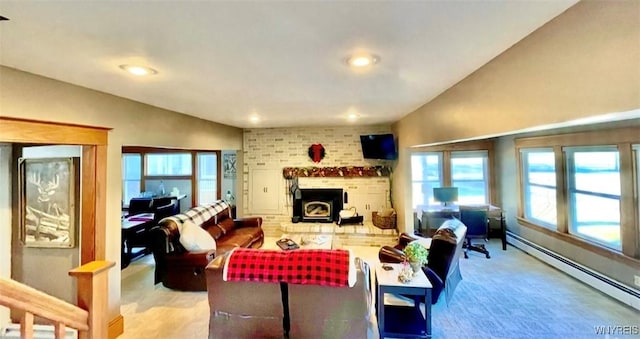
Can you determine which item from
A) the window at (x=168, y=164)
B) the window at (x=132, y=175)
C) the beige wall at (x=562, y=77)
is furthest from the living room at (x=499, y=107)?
the window at (x=132, y=175)

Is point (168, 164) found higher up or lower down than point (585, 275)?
higher up

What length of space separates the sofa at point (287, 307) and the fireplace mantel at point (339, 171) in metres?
3.84

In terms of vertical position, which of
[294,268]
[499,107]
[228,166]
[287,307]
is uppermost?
[499,107]

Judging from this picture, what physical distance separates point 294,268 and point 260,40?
65.5 inches

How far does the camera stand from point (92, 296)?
1.43 meters

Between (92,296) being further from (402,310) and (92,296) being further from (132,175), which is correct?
(132,175)

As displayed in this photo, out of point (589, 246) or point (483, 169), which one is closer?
point (589, 246)

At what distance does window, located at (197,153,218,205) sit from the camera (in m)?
7.39

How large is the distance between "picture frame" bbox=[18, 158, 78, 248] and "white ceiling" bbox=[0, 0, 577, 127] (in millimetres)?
945

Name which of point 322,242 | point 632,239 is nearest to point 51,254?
point 322,242

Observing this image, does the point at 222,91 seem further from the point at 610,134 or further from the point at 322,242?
the point at 610,134

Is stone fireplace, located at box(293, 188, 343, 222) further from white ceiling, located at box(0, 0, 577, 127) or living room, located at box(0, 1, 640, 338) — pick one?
white ceiling, located at box(0, 0, 577, 127)

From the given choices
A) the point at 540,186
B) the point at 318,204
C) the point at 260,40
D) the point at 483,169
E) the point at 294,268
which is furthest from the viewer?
the point at 318,204

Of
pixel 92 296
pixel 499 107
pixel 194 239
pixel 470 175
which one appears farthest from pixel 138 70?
pixel 470 175
